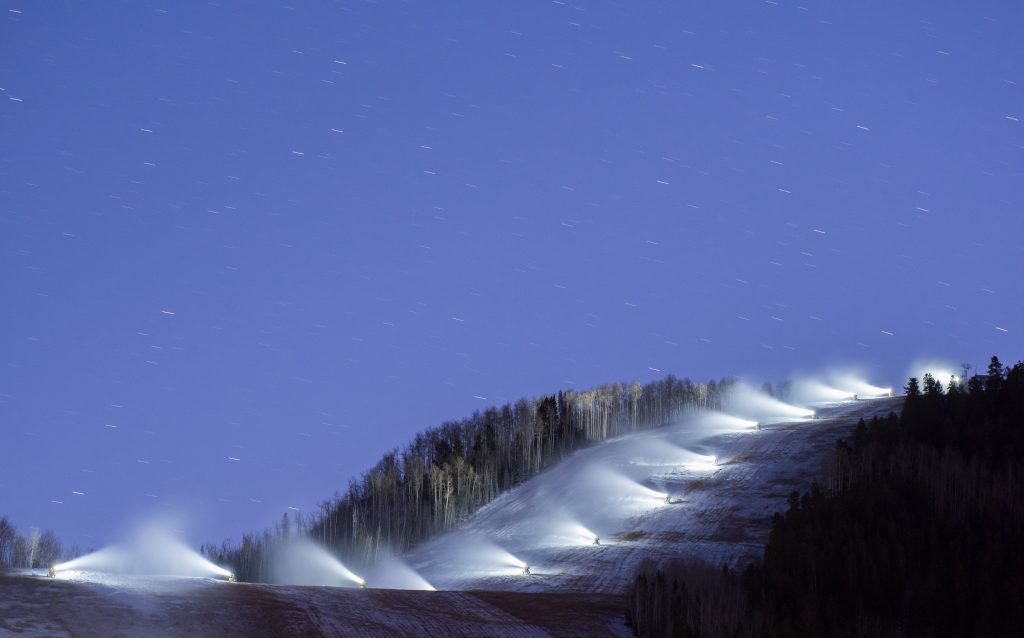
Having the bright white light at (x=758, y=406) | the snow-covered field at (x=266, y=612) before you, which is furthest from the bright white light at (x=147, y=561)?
the bright white light at (x=758, y=406)

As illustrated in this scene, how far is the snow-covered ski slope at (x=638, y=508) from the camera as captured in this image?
4634cm

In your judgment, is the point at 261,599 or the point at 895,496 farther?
the point at 895,496

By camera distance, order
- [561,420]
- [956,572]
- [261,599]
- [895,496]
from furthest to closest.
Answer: [561,420]
[895,496]
[956,572]
[261,599]

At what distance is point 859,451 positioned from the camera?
155ft

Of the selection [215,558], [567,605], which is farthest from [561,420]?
[567,605]

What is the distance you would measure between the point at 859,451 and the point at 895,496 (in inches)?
429

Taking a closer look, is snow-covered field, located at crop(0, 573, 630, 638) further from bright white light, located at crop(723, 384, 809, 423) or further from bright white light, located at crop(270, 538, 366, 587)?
bright white light, located at crop(723, 384, 809, 423)

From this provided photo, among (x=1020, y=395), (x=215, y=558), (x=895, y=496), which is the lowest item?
(x=215, y=558)

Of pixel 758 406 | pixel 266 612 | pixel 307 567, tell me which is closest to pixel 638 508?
pixel 307 567

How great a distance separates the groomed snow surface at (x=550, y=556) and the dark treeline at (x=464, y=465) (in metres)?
4.22

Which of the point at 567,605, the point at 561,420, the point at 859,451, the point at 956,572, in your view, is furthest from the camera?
the point at 561,420

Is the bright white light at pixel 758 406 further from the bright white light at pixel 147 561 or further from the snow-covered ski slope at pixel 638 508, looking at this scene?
the bright white light at pixel 147 561

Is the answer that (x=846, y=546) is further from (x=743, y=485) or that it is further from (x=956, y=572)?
(x=743, y=485)

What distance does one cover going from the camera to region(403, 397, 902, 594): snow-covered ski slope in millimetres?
46344
